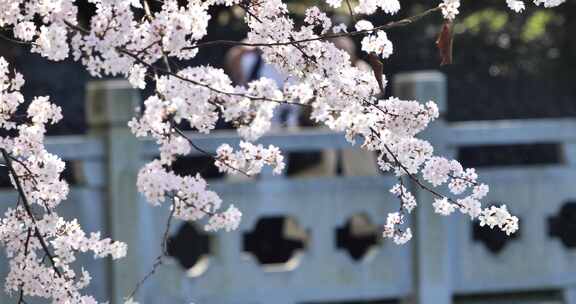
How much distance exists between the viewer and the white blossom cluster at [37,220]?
3.40 metres

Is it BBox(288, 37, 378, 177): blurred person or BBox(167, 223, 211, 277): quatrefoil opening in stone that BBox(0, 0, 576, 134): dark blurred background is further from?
BBox(288, 37, 378, 177): blurred person

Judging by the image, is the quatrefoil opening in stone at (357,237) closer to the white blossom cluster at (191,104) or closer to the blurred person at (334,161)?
the blurred person at (334,161)

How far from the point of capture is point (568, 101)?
9.66 metres

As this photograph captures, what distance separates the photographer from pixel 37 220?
347 cm

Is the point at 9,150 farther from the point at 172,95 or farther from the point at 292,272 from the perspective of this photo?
the point at 292,272

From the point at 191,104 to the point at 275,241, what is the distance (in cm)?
546

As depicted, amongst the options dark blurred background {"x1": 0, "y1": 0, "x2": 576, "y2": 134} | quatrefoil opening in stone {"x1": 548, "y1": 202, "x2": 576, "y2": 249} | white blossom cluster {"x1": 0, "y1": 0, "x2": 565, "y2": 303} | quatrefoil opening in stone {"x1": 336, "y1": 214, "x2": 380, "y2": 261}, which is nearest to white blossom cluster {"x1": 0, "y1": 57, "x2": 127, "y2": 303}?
white blossom cluster {"x1": 0, "y1": 0, "x2": 565, "y2": 303}

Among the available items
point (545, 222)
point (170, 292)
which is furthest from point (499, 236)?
point (170, 292)

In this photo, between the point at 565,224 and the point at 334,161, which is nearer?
the point at 334,161

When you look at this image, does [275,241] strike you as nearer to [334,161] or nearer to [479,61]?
[334,161]

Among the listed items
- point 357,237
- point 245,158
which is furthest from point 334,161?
point 245,158

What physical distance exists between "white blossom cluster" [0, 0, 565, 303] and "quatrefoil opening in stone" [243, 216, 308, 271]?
4354mm

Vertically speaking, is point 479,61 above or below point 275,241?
above

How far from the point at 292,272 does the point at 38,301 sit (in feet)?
4.91
